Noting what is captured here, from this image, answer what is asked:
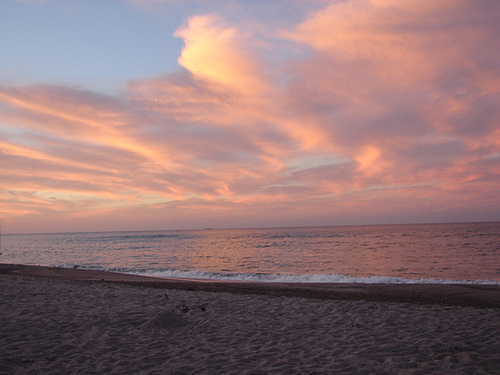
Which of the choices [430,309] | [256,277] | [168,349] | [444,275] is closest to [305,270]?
[256,277]

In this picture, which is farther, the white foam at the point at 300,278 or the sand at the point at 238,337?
the white foam at the point at 300,278

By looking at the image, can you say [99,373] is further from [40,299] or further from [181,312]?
[40,299]

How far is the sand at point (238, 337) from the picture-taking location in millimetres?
5555

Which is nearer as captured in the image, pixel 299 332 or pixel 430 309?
pixel 299 332

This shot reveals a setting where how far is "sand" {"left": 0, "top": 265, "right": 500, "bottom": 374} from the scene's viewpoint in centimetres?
555

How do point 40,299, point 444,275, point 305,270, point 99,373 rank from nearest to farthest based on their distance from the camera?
point 99,373, point 40,299, point 444,275, point 305,270

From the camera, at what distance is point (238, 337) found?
23.5 ft

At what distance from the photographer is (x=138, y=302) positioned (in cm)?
1048

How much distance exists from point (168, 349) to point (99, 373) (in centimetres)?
144

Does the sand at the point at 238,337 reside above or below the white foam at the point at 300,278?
above

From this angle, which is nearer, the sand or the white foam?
the sand

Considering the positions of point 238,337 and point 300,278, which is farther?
point 300,278

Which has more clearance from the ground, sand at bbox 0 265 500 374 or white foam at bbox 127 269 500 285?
sand at bbox 0 265 500 374

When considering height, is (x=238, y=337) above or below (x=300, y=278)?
above
